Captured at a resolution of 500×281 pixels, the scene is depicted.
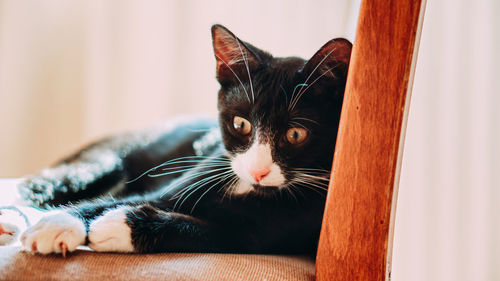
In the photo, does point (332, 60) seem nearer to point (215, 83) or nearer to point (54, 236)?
point (54, 236)

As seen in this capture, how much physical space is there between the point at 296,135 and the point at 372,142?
26 centimetres

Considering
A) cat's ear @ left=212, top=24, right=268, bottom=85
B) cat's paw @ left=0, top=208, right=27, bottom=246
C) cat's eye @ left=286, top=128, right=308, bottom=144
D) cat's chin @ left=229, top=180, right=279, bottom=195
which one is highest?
cat's ear @ left=212, top=24, right=268, bottom=85

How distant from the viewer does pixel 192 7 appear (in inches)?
71.0

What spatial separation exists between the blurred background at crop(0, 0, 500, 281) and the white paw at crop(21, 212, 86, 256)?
674 millimetres

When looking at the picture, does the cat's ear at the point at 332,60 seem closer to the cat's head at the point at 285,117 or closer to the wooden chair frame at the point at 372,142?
the cat's head at the point at 285,117

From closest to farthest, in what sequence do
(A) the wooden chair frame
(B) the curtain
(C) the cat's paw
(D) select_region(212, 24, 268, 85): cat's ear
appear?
1. (A) the wooden chair frame
2. (C) the cat's paw
3. (D) select_region(212, 24, 268, 85): cat's ear
4. (B) the curtain

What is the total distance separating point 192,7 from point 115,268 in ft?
4.90

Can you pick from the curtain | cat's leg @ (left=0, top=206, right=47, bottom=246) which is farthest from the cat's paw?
the curtain

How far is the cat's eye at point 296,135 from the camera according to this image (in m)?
0.74

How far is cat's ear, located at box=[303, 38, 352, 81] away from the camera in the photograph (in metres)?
0.69

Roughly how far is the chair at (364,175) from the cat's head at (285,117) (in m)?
0.21

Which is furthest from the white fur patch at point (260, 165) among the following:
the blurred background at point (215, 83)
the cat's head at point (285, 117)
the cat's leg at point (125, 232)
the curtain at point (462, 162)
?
the curtain at point (462, 162)

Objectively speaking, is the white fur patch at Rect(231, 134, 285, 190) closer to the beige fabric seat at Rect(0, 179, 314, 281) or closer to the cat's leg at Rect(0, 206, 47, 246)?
the beige fabric seat at Rect(0, 179, 314, 281)

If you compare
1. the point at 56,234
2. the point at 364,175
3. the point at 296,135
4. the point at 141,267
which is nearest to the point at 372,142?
the point at 364,175
